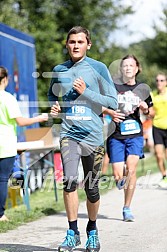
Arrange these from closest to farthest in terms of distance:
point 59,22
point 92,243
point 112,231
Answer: point 92,243 < point 112,231 < point 59,22

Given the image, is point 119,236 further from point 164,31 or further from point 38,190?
point 164,31

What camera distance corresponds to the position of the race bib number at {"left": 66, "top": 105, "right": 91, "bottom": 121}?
5691 millimetres

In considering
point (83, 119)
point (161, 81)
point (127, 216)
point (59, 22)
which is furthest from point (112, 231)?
point (59, 22)

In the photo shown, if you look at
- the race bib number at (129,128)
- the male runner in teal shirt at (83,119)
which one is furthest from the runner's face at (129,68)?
the male runner in teal shirt at (83,119)

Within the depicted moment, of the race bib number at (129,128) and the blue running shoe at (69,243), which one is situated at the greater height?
the race bib number at (129,128)

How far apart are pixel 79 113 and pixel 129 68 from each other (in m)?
2.66

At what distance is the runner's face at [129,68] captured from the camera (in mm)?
8219

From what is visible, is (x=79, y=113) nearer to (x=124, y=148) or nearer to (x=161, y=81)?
(x=124, y=148)

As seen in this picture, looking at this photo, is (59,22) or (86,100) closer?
(86,100)

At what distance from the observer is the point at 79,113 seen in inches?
225

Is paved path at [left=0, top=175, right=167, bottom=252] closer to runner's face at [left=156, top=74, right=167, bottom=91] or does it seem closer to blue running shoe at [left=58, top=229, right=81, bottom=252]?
blue running shoe at [left=58, top=229, right=81, bottom=252]

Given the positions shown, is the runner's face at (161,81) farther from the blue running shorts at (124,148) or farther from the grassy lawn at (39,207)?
the blue running shorts at (124,148)

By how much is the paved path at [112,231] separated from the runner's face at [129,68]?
1776mm

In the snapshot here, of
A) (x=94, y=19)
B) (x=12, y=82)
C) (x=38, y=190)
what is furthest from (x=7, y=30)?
(x=94, y=19)
